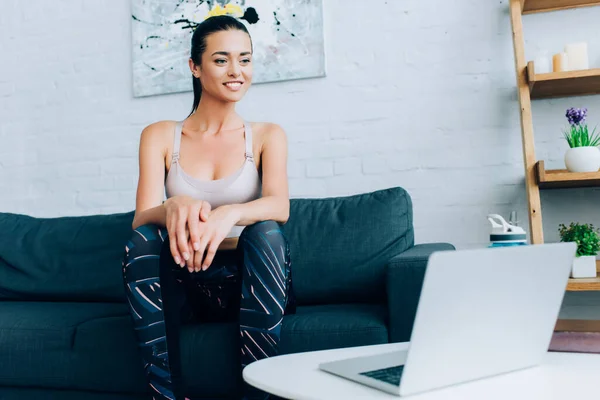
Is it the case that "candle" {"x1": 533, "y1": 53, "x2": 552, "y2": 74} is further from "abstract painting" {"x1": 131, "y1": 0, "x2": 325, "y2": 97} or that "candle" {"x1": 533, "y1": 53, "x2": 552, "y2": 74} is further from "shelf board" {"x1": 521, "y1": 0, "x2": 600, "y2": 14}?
"abstract painting" {"x1": 131, "y1": 0, "x2": 325, "y2": 97}

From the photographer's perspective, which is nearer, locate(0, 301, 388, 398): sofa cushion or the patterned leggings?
the patterned leggings

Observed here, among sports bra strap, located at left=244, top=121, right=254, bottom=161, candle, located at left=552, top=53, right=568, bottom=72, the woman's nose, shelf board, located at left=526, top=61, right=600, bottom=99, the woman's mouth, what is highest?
candle, located at left=552, top=53, right=568, bottom=72

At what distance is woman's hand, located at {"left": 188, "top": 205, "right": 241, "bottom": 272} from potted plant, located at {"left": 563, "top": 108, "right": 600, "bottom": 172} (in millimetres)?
1266

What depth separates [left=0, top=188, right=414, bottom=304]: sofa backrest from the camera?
195 cm

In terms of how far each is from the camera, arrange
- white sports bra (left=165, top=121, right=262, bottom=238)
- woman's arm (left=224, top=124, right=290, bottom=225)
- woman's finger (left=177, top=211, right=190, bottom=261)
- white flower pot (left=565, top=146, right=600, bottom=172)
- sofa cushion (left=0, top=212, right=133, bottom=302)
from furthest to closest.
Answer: sofa cushion (left=0, top=212, right=133, bottom=302), white flower pot (left=565, top=146, right=600, bottom=172), white sports bra (left=165, top=121, right=262, bottom=238), woman's arm (left=224, top=124, right=290, bottom=225), woman's finger (left=177, top=211, right=190, bottom=261)

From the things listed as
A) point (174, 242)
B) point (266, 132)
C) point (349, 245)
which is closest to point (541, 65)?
point (349, 245)

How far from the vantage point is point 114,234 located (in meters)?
2.27

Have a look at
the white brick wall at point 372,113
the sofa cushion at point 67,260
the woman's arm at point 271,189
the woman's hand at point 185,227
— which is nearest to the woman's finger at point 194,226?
the woman's hand at point 185,227

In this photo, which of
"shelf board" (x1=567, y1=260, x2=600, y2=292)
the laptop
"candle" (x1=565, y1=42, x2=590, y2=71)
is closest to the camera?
the laptop

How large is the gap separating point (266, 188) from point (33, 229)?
124cm

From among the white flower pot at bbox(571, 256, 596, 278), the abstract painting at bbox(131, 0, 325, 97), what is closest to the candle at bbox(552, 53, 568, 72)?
the white flower pot at bbox(571, 256, 596, 278)

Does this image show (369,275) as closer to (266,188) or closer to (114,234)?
(266,188)

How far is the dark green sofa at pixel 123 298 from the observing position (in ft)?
4.98

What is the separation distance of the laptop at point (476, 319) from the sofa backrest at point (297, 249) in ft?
3.56
